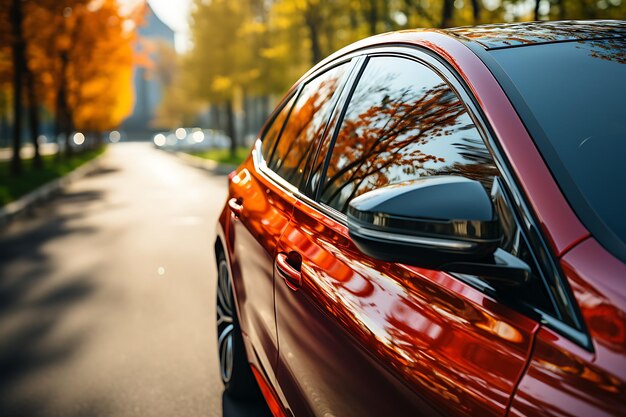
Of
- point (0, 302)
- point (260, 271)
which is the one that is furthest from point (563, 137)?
point (0, 302)

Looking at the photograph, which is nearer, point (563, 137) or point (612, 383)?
point (612, 383)

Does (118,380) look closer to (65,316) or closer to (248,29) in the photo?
(65,316)

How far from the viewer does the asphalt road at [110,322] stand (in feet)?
12.1

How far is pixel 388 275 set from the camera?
5.45ft

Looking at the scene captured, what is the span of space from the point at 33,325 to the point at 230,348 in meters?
2.44

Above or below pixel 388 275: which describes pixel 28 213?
below

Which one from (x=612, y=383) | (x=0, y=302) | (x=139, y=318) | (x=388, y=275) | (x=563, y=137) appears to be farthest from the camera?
(x=0, y=302)

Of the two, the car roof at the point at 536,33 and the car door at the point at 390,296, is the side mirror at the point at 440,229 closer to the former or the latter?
the car door at the point at 390,296

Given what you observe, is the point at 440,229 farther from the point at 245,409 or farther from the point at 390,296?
the point at 245,409

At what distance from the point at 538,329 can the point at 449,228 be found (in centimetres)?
24

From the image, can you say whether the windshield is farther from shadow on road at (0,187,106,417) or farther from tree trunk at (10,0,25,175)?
tree trunk at (10,0,25,175)

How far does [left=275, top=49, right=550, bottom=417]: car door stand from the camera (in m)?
1.30

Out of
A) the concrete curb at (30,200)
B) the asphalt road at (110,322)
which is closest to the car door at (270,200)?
the asphalt road at (110,322)

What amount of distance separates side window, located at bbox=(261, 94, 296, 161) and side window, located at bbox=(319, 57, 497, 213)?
3.30 ft
